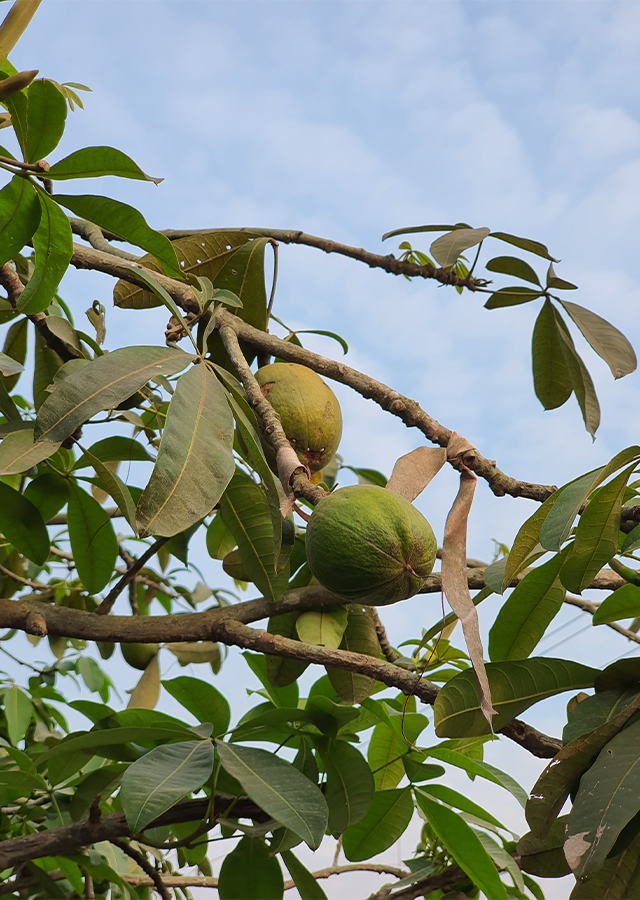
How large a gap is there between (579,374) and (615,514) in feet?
2.70

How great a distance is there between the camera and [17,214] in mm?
918

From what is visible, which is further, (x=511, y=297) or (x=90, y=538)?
(x=511, y=297)

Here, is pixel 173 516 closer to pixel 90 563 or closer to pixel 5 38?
pixel 5 38

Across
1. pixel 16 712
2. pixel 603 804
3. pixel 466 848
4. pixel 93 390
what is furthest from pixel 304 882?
pixel 16 712

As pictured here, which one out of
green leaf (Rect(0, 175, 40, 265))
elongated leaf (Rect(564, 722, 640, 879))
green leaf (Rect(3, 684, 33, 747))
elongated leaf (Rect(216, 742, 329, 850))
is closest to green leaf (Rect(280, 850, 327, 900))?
elongated leaf (Rect(216, 742, 329, 850))

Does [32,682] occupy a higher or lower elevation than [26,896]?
higher

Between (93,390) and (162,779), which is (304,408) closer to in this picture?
(93,390)

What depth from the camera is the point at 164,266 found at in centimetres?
97

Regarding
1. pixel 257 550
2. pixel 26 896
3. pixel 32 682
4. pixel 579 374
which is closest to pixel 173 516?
pixel 257 550

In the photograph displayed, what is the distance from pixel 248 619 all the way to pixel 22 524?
430mm

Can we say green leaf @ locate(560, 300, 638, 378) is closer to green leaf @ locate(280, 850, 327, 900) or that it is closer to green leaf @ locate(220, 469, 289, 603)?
green leaf @ locate(220, 469, 289, 603)

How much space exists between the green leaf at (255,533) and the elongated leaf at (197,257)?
0.38 meters

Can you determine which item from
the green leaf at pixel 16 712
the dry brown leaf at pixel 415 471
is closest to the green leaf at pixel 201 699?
the dry brown leaf at pixel 415 471

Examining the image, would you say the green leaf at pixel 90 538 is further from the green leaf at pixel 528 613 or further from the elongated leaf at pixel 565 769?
the elongated leaf at pixel 565 769
